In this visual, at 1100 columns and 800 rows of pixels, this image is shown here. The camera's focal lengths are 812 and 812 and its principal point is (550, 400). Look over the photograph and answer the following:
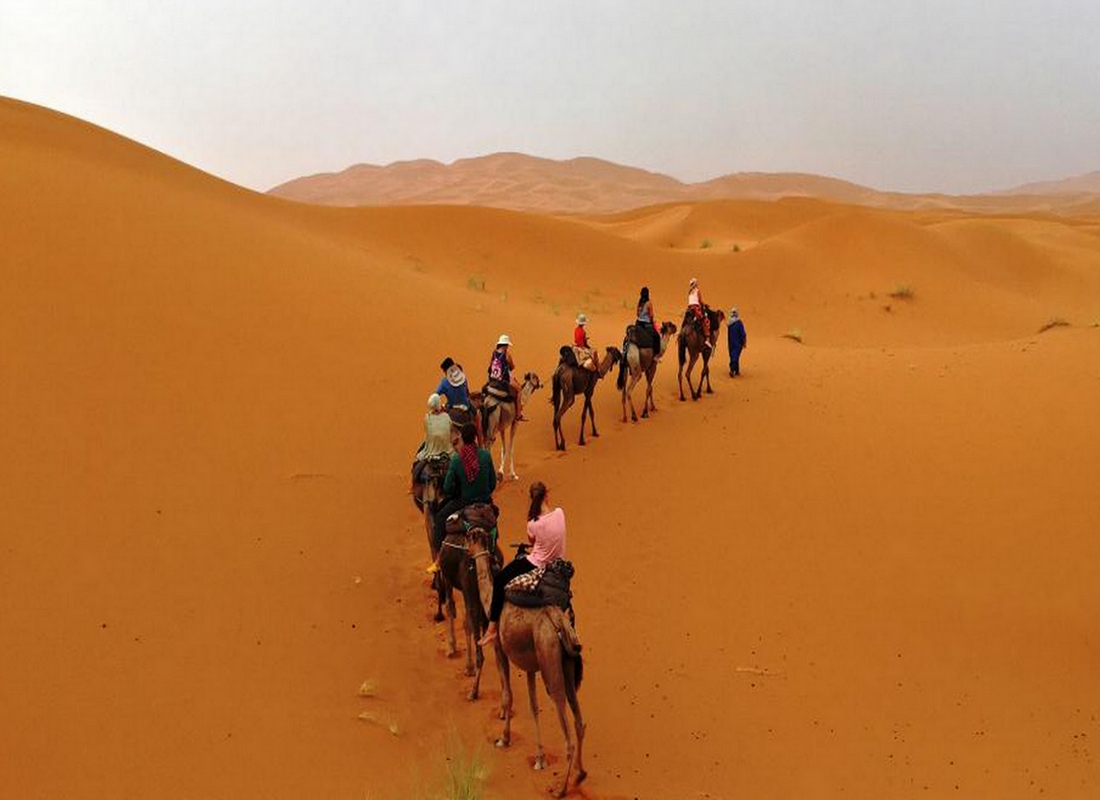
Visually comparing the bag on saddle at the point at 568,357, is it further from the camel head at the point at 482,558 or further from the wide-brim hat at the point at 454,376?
the camel head at the point at 482,558

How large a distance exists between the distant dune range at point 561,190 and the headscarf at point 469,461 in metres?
94.8

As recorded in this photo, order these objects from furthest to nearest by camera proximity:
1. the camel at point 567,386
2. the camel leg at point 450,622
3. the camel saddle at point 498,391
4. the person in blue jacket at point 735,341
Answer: the person in blue jacket at point 735,341 → the camel at point 567,386 → the camel saddle at point 498,391 → the camel leg at point 450,622

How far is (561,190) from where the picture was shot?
415 ft

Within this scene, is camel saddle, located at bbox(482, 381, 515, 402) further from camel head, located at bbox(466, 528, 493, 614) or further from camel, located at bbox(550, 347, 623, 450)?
camel head, located at bbox(466, 528, 493, 614)

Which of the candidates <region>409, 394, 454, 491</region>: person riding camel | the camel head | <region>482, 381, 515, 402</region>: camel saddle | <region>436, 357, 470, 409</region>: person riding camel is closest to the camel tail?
the camel head

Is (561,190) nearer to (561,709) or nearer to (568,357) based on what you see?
(568,357)

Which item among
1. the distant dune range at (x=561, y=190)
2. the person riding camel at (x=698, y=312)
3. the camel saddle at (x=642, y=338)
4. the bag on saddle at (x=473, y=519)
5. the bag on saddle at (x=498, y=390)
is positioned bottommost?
the bag on saddle at (x=473, y=519)

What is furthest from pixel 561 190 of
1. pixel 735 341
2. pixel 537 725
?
pixel 537 725

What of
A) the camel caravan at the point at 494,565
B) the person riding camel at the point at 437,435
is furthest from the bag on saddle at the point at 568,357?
the person riding camel at the point at 437,435

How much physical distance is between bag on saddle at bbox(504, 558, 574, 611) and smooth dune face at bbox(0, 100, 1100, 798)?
55.1 inches

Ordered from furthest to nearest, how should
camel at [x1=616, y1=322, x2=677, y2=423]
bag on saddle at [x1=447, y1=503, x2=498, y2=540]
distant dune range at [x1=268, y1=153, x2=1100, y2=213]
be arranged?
distant dune range at [x1=268, y1=153, x2=1100, y2=213], camel at [x1=616, y1=322, x2=677, y2=423], bag on saddle at [x1=447, y1=503, x2=498, y2=540]

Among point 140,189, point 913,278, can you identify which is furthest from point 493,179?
point 140,189

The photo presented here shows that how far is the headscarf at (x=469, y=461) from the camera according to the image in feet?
25.1

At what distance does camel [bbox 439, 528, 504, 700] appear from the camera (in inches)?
271
